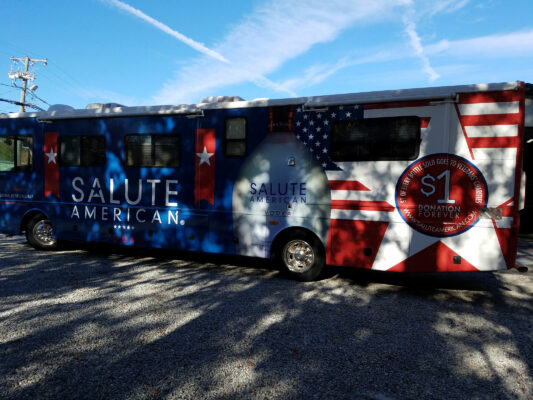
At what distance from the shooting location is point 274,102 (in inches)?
239

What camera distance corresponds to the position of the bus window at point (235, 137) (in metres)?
6.23

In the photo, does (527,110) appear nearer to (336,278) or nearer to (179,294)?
(336,278)

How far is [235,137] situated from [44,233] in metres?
5.23

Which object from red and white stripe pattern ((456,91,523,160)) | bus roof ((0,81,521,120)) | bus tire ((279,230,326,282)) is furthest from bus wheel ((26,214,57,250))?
red and white stripe pattern ((456,91,523,160))

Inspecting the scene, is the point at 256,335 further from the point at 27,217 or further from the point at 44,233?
the point at 27,217

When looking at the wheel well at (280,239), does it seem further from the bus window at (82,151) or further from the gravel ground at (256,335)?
the bus window at (82,151)

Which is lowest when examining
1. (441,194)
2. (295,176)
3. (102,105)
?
(441,194)

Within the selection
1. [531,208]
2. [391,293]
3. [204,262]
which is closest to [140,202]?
[204,262]

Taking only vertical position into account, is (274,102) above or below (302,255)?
above

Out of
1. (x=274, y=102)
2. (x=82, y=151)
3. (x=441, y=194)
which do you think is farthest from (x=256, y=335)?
(x=82, y=151)

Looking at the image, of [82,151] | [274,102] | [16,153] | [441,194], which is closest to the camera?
[441,194]

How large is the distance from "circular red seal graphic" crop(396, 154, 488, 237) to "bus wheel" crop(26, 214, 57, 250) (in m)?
7.51

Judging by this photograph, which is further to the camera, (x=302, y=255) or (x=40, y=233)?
(x=40, y=233)

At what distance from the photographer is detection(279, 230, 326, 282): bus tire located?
5945 millimetres
